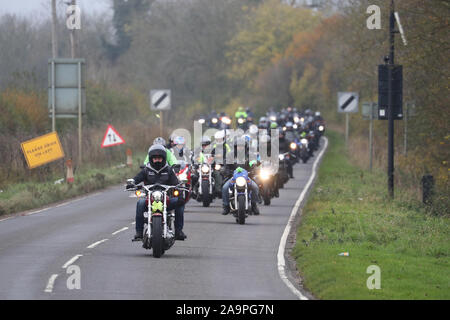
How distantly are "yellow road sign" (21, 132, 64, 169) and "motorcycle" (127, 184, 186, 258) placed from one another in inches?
607

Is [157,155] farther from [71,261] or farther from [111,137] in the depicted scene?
[111,137]

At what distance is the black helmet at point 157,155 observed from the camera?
54.5 feet

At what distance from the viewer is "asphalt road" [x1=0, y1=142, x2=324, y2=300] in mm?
13000

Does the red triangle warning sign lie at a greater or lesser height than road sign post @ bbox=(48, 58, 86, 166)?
lesser

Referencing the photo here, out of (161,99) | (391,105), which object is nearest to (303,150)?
(161,99)

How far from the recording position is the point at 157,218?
16125 mm

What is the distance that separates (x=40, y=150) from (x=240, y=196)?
12083mm

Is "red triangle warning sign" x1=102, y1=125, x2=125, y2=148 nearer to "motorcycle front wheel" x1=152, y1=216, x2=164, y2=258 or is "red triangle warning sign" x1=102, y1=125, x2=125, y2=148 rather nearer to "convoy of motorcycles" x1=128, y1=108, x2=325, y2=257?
"convoy of motorcycles" x1=128, y1=108, x2=325, y2=257

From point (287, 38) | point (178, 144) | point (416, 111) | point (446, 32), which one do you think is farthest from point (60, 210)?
point (287, 38)

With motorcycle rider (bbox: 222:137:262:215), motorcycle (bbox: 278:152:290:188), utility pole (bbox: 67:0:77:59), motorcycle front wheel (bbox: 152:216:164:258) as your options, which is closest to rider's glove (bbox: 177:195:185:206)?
motorcycle front wheel (bbox: 152:216:164:258)

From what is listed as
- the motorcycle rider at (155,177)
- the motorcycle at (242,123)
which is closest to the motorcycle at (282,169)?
the motorcycle rider at (155,177)

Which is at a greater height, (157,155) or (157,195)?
(157,155)

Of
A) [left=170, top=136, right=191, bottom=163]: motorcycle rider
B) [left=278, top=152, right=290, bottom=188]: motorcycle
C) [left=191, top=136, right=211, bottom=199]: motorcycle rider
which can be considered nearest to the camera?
Answer: [left=170, top=136, right=191, bottom=163]: motorcycle rider
